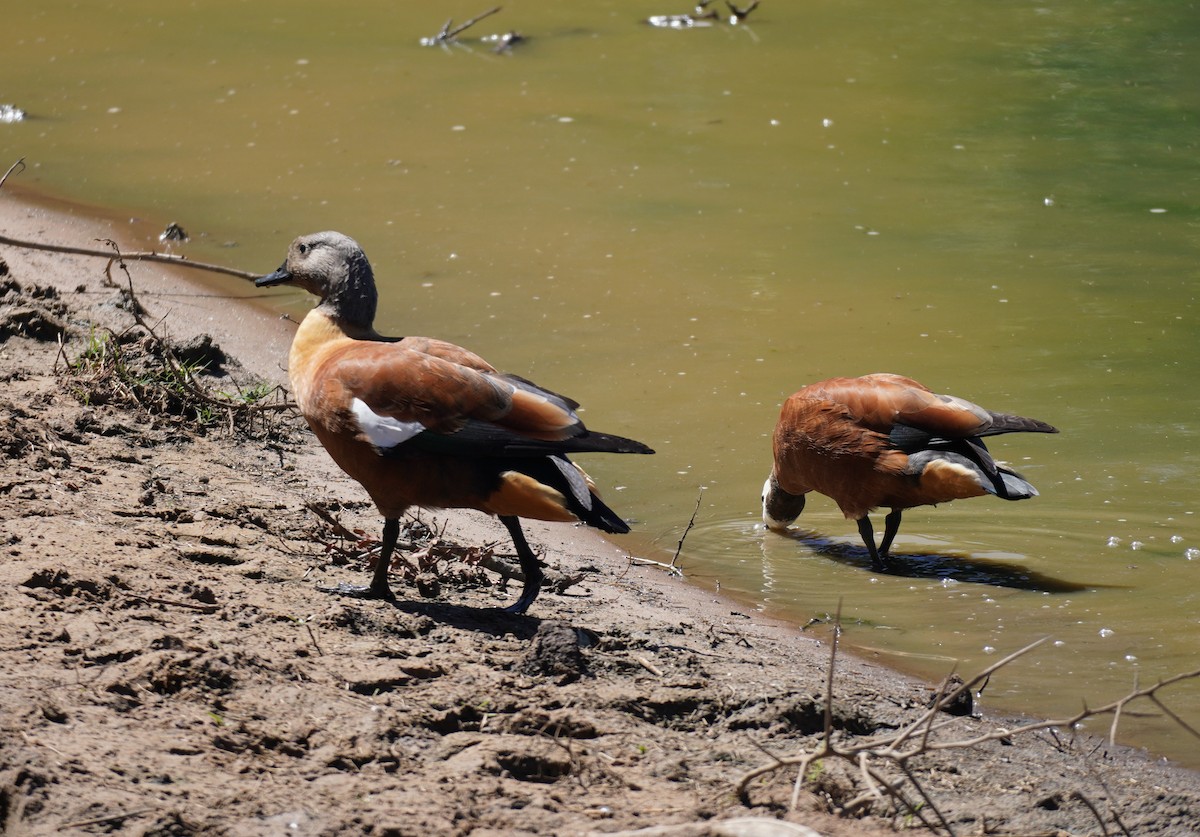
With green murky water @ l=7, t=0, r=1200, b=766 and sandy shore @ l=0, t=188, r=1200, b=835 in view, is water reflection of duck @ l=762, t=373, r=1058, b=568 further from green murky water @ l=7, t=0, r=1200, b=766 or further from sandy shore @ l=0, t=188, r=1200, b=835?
sandy shore @ l=0, t=188, r=1200, b=835

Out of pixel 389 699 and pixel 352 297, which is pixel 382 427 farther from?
pixel 389 699

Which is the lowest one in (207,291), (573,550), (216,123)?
(573,550)

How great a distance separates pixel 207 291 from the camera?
9.10 meters

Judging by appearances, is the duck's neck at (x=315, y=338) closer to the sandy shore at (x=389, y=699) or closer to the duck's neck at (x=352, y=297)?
the duck's neck at (x=352, y=297)

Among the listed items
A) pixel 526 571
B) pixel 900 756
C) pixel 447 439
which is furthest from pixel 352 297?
pixel 900 756

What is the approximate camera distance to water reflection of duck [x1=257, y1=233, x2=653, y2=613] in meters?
4.66

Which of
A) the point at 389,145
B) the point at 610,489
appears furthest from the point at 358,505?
the point at 389,145

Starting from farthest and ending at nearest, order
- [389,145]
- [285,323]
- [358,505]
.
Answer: [389,145], [285,323], [358,505]

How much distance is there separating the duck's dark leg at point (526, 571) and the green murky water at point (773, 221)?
4.49 feet

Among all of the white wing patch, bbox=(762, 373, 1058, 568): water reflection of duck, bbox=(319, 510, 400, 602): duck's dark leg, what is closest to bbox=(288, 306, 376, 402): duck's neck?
the white wing patch

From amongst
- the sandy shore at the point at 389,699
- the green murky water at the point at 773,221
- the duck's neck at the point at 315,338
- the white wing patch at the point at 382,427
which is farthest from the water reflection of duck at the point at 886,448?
the white wing patch at the point at 382,427

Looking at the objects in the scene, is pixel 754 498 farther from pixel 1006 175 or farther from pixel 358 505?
pixel 1006 175

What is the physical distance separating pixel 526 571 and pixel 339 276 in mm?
1280

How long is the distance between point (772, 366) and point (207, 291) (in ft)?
12.0
